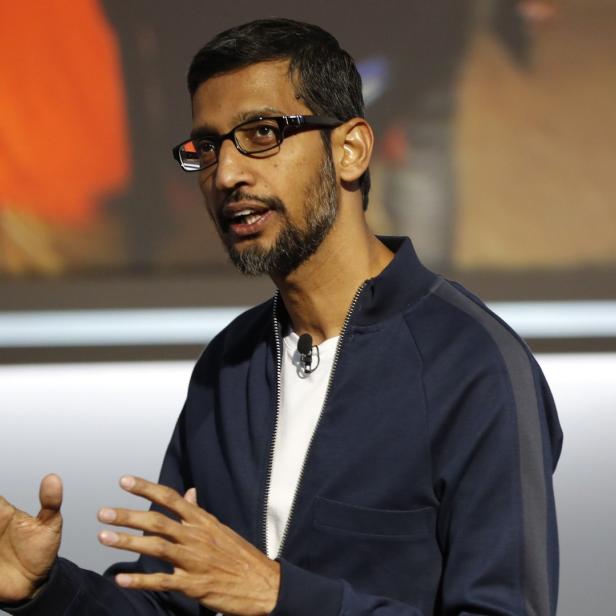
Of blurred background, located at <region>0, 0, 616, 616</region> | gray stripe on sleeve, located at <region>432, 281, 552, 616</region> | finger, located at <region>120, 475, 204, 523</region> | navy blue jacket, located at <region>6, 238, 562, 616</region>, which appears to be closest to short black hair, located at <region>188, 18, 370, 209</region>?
navy blue jacket, located at <region>6, 238, 562, 616</region>

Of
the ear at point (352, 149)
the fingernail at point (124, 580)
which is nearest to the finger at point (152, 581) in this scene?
the fingernail at point (124, 580)

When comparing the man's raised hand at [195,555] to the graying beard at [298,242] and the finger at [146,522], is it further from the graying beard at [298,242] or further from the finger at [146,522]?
the graying beard at [298,242]

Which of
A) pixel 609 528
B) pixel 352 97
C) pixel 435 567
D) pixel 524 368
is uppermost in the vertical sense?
pixel 352 97

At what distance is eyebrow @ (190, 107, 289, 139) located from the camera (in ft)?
4.99

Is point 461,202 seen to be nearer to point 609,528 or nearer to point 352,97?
point 609,528

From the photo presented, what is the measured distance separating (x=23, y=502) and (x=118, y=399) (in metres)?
0.72

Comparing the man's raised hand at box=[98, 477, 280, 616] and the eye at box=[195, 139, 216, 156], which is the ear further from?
the man's raised hand at box=[98, 477, 280, 616]

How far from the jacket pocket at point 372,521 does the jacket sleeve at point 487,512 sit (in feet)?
0.08

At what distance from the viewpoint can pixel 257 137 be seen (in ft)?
5.00

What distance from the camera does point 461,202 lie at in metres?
4.23

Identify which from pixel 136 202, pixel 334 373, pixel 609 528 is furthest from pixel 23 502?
pixel 334 373

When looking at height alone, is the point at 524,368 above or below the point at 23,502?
above

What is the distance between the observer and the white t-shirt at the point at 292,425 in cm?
151

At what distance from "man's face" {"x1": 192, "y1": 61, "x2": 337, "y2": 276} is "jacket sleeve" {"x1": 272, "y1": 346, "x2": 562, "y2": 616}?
0.95 ft
